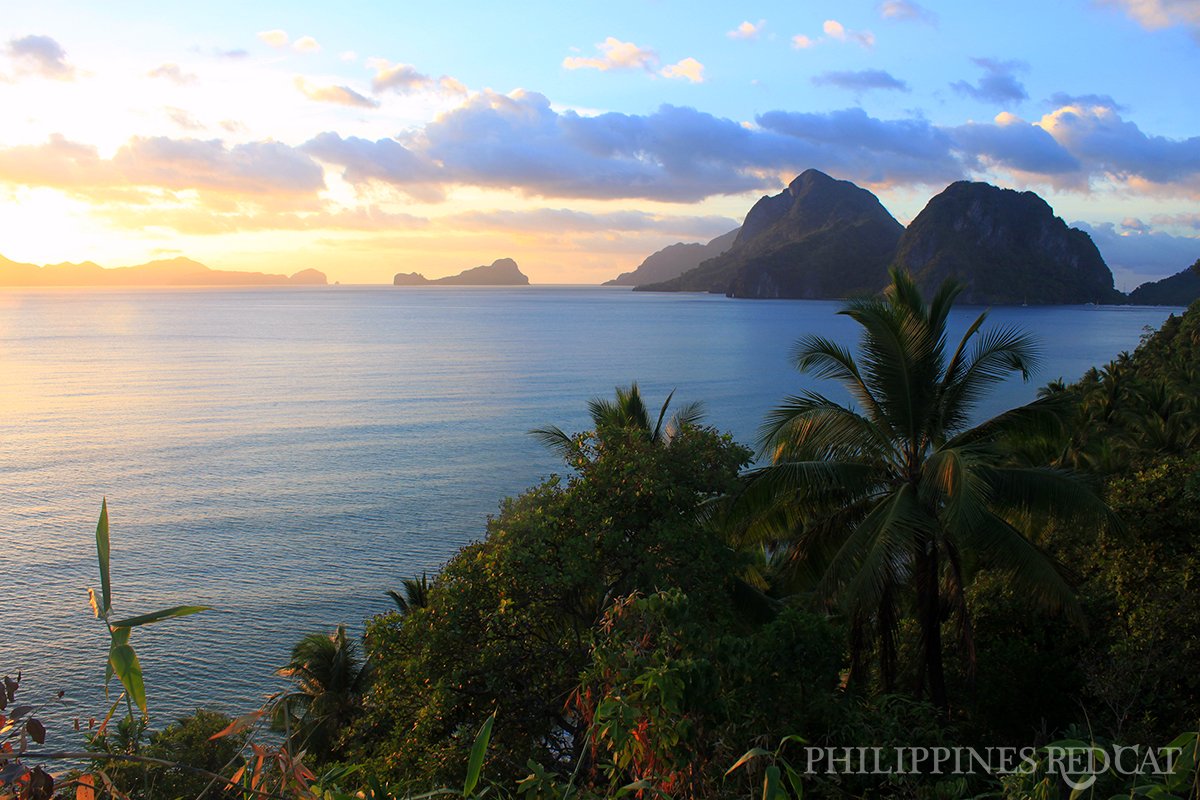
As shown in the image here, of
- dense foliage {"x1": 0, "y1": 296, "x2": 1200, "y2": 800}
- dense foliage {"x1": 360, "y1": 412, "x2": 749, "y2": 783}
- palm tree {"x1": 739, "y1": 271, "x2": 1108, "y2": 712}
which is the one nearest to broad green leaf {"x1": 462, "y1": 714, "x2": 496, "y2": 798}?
dense foliage {"x1": 0, "y1": 296, "x2": 1200, "y2": 800}

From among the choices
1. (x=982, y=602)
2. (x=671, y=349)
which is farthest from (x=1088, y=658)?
(x=671, y=349)

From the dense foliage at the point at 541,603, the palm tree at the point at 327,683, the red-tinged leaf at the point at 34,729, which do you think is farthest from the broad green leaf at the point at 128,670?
the palm tree at the point at 327,683

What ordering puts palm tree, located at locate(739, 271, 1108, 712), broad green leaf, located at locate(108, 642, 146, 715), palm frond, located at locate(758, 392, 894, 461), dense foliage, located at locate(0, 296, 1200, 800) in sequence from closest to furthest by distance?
broad green leaf, located at locate(108, 642, 146, 715) → dense foliage, located at locate(0, 296, 1200, 800) → palm tree, located at locate(739, 271, 1108, 712) → palm frond, located at locate(758, 392, 894, 461)

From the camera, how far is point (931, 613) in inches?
420

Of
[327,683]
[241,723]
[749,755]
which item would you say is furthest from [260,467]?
[749,755]

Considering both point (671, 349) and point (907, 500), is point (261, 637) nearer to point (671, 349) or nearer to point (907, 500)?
point (907, 500)

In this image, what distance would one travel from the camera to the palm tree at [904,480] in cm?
1001

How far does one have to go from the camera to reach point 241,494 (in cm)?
4303

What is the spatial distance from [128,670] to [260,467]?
49.2m

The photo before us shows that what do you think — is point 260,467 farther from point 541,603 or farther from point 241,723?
point 241,723

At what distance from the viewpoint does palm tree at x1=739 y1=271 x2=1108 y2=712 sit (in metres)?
10.0

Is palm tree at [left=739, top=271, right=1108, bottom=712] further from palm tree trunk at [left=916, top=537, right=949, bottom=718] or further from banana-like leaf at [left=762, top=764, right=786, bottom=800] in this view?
banana-like leaf at [left=762, top=764, right=786, bottom=800]

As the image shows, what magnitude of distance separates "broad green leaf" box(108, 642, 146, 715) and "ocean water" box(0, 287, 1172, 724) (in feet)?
81.4

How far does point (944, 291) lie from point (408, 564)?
88.5 ft
